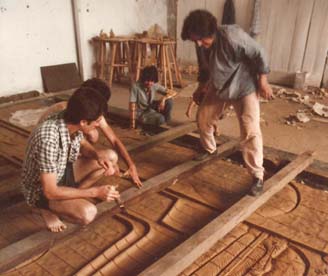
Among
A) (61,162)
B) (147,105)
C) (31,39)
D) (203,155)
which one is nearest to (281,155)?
(203,155)

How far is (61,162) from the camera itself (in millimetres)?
1891

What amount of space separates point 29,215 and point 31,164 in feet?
2.62

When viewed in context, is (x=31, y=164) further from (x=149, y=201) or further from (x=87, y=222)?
(x=149, y=201)

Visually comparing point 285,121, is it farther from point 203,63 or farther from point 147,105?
point 203,63

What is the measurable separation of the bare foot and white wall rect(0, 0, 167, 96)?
4467mm

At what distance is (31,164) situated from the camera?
1.88 metres

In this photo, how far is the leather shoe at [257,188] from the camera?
2.47 m

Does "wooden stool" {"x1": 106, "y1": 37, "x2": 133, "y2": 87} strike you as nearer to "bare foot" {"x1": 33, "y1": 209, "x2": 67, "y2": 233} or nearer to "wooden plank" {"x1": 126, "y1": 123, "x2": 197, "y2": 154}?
"wooden plank" {"x1": 126, "y1": 123, "x2": 197, "y2": 154}

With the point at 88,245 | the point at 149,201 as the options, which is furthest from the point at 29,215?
the point at 149,201

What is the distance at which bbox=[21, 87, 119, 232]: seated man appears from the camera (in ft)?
5.65

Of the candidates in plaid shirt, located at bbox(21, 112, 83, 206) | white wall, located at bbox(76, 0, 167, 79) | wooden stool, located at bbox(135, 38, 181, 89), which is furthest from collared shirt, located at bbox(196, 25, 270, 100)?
white wall, located at bbox(76, 0, 167, 79)

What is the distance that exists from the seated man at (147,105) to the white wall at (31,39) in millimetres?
2899

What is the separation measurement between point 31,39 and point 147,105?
3070 millimetres

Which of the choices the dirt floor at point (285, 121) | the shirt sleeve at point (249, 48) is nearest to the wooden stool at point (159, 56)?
the dirt floor at point (285, 121)
